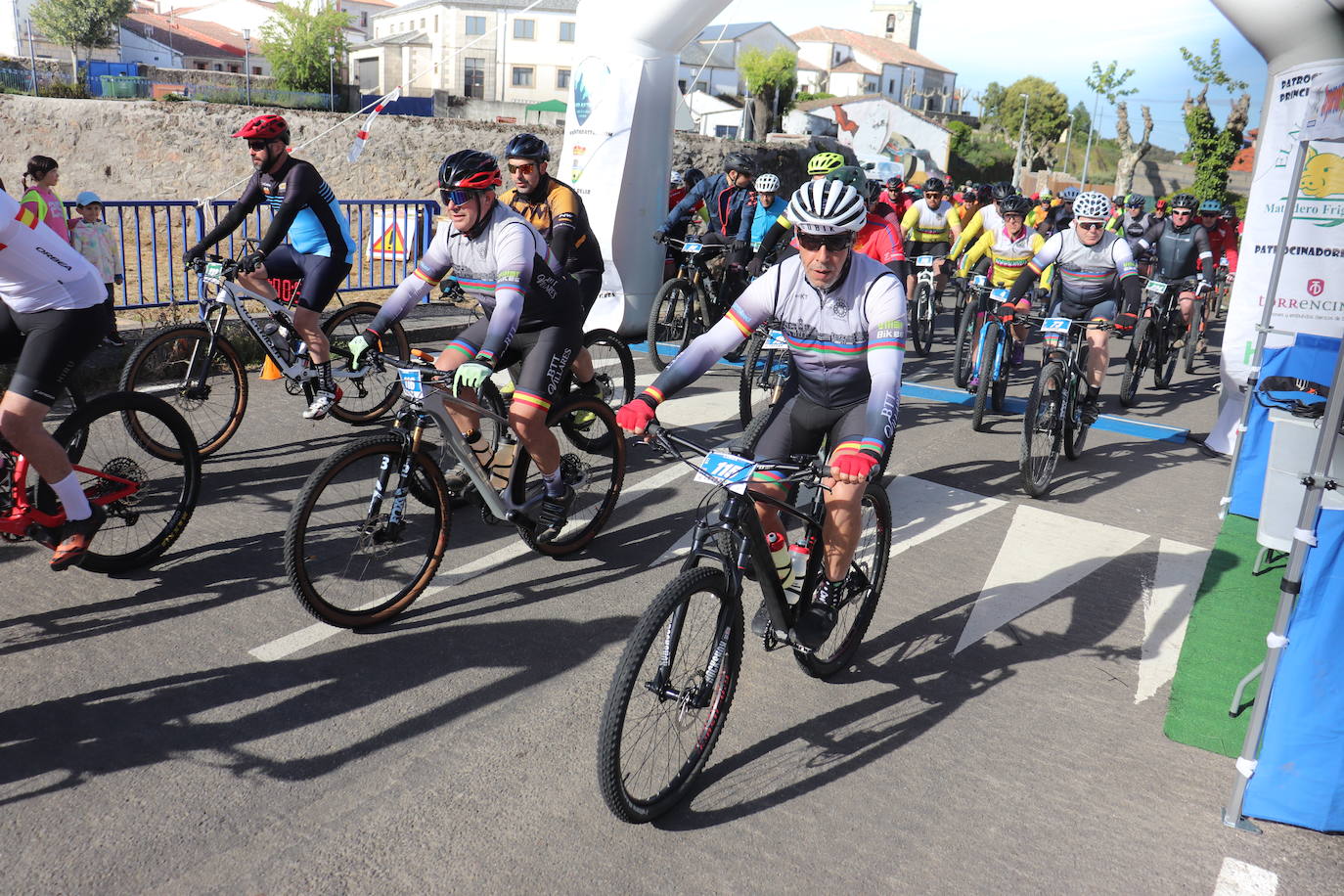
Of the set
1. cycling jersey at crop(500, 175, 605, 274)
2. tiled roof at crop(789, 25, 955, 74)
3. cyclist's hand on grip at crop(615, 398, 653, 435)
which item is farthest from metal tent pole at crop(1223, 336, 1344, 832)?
tiled roof at crop(789, 25, 955, 74)

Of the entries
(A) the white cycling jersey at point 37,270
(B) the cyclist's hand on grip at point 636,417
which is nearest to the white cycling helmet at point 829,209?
(B) the cyclist's hand on grip at point 636,417

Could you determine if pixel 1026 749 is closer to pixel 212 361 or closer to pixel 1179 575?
pixel 1179 575

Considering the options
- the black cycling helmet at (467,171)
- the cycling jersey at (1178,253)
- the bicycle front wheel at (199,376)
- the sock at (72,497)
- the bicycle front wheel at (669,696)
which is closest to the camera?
the bicycle front wheel at (669,696)

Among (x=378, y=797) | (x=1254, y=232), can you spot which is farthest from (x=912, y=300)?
(x=378, y=797)

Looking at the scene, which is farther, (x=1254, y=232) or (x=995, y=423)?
(x=995, y=423)

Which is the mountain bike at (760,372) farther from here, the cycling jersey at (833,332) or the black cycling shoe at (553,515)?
the cycling jersey at (833,332)

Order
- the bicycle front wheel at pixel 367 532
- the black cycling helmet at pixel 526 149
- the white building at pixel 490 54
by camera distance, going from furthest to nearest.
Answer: the white building at pixel 490 54
the black cycling helmet at pixel 526 149
the bicycle front wheel at pixel 367 532

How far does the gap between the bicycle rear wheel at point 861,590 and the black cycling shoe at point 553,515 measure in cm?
167

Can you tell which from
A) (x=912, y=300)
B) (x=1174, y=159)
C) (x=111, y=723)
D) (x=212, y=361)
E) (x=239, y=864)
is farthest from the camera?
(x=1174, y=159)

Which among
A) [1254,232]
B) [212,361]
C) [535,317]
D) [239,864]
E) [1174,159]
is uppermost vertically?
[1174,159]

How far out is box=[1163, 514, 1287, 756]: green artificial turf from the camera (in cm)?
436

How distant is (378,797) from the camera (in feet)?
11.4

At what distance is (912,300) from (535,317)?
818 cm

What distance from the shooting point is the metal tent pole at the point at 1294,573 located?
11.1 ft
